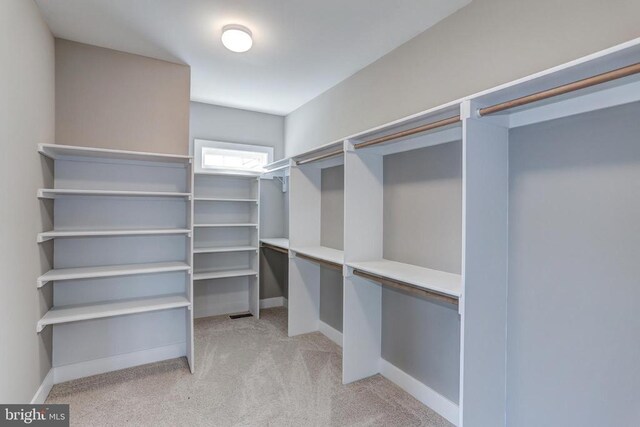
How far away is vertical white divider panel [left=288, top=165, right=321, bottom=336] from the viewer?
338 cm

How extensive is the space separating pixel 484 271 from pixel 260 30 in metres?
2.14

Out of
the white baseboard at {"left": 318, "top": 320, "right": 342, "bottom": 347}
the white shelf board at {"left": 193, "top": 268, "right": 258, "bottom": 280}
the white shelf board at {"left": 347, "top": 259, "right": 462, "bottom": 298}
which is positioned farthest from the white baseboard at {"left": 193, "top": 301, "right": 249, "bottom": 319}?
the white shelf board at {"left": 347, "top": 259, "right": 462, "bottom": 298}

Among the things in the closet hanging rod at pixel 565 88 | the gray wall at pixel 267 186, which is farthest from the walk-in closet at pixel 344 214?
the gray wall at pixel 267 186

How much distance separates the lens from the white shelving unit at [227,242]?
3.79 metres

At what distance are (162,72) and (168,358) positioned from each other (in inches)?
99.4

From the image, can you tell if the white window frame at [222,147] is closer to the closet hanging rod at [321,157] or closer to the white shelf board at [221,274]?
the closet hanging rod at [321,157]

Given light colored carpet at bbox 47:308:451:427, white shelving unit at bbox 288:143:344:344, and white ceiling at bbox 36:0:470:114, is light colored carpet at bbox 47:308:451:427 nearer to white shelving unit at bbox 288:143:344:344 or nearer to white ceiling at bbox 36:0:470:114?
white shelving unit at bbox 288:143:344:344

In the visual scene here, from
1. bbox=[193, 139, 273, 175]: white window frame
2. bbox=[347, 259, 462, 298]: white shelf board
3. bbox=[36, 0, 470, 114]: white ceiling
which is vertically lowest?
bbox=[347, 259, 462, 298]: white shelf board

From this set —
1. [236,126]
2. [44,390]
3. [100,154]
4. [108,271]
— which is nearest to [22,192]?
[100,154]

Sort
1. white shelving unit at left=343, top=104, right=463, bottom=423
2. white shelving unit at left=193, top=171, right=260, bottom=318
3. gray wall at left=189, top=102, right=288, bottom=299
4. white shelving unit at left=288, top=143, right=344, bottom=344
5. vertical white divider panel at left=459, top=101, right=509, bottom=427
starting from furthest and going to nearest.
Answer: gray wall at left=189, top=102, right=288, bottom=299 < white shelving unit at left=193, top=171, right=260, bottom=318 < white shelving unit at left=288, top=143, right=344, bottom=344 < white shelving unit at left=343, top=104, right=463, bottom=423 < vertical white divider panel at left=459, top=101, right=509, bottom=427

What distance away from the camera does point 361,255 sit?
2477 millimetres

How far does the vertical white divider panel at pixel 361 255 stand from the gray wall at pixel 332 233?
66cm

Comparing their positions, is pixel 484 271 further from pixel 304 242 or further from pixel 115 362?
pixel 115 362

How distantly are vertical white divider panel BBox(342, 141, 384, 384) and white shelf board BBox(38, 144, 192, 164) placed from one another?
1329 mm
